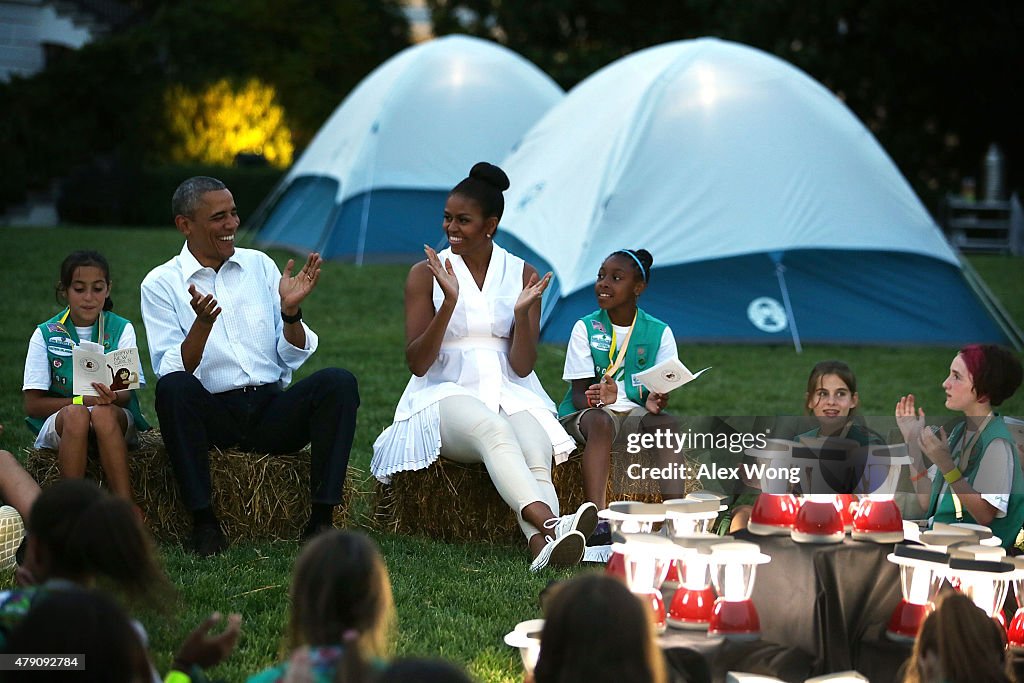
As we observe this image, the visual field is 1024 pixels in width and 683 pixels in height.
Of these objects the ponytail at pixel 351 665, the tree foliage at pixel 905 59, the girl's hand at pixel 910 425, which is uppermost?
the tree foliage at pixel 905 59

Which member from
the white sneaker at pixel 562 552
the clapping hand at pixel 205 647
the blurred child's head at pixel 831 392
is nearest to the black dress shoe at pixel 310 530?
the white sneaker at pixel 562 552

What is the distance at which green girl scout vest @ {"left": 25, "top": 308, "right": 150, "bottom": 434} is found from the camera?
184 inches

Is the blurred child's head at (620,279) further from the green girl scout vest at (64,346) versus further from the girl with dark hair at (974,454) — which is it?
the green girl scout vest at (64,346)

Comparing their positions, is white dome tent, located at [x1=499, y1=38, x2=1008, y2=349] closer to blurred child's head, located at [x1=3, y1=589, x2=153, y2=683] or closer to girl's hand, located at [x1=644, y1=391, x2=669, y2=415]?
girl's hand, located at [x1=644, y1=391, x2=669, y2=415]

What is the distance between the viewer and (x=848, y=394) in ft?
14.1

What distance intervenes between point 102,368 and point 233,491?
0.63 m

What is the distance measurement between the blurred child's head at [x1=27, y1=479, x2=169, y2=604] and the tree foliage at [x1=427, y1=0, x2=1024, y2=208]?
66.3 feet

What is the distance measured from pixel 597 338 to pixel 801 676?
209 centimetres

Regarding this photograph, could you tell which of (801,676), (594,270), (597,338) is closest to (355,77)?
(594,270)

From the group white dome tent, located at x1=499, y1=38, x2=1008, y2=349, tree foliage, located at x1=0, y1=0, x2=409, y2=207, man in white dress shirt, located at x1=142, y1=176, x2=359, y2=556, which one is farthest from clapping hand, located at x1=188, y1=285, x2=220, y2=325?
tree foliage, located at x1=0, y1=0, x2=409, y2=207

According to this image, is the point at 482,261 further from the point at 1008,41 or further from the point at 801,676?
the point at 1008,41

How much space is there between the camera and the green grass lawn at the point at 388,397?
378 centimetres

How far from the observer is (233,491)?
4734mm

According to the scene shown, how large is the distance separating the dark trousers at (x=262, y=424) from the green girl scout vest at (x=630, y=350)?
0.95 meters
